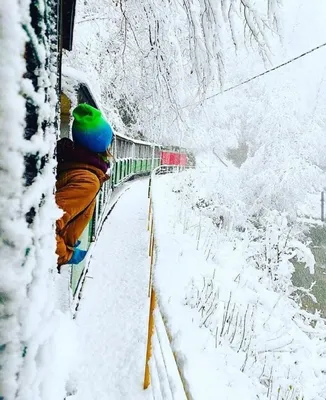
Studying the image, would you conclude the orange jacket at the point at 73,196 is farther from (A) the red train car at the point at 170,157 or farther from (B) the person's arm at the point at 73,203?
(A) the red train car at the point at 170,157

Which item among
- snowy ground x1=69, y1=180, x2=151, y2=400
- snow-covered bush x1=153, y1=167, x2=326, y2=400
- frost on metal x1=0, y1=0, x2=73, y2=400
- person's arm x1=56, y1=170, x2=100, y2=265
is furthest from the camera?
snowy ground x1=69, y1=180, x2=151, y2=400

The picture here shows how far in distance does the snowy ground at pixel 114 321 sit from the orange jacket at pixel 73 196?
648 millimetres

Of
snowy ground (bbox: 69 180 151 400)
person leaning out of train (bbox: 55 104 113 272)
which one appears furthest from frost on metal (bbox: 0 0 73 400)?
person leaning out of train (bbox: 55 104 113 272)

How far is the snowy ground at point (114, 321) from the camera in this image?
3678 millimetres

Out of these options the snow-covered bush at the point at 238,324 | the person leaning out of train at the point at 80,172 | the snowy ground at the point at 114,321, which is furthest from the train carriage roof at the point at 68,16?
the snowy ground at the point at 114,321

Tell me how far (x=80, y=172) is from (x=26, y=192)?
150cm

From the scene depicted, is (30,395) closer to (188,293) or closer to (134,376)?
(134,376)

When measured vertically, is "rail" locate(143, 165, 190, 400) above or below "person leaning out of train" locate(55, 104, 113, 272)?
below

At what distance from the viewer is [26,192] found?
0.48 meters

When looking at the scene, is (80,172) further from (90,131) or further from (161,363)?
(161,363)

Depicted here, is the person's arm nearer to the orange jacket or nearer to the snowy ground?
the orange jacket

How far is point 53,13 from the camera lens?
0.56 metres

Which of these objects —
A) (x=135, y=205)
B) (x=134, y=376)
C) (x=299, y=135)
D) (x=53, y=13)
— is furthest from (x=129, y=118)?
(x=53, y=13)

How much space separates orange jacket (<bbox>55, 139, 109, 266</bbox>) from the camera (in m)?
1.78
